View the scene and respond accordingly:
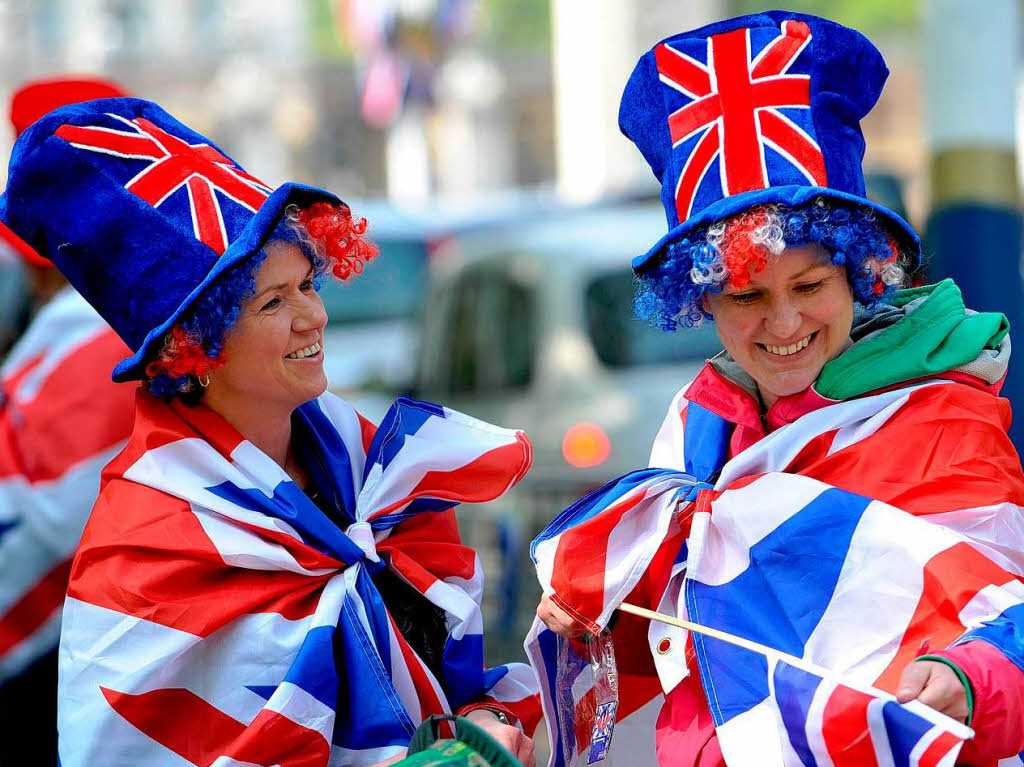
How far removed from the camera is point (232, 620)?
244cm

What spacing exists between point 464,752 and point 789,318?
2.83 ft

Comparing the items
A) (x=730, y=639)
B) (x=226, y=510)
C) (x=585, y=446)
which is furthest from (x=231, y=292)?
(x=585, y=446)

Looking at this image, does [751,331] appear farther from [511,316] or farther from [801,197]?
[511,316]

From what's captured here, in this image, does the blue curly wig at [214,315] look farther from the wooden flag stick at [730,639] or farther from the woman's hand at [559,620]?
the wooden flag stick at [730,639]

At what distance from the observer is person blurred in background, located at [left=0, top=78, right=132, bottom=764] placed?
356cm

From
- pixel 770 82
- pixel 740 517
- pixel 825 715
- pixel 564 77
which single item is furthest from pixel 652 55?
pixel 564 77

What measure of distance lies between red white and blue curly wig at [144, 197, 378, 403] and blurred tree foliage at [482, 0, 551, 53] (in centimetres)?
5097

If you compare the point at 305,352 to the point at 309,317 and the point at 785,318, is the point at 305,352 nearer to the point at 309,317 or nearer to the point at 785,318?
the point at 309,317

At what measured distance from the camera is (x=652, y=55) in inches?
97.7

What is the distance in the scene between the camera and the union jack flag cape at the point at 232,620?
2.41m

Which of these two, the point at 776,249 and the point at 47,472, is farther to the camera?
the point at 47,472

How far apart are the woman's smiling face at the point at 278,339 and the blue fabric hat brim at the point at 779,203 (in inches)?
25.6

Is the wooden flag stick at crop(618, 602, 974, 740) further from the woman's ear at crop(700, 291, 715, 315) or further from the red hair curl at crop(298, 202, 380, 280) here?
the red hair curl at crop(298, 202, 380, 280)

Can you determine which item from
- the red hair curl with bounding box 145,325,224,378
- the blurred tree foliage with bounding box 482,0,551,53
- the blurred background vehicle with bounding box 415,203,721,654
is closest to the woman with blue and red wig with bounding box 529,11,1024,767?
the red hair curl with bounding box 145,325,224,378
